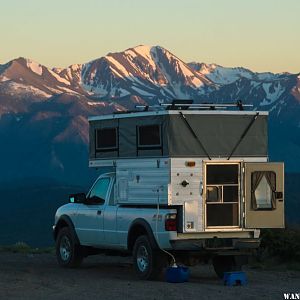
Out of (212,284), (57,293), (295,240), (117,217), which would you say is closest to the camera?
(57,293)

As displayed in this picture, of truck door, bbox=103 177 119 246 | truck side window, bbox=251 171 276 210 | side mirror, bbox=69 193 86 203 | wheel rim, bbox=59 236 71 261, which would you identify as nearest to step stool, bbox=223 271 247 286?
truck side window, bbox=251 171 276 210

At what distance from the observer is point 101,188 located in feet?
68.3

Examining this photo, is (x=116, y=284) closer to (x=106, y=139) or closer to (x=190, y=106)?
(x=106, y=139)

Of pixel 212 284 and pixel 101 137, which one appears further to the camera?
pixel 101 137

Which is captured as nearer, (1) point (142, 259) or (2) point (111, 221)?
(1) point (142, 259)

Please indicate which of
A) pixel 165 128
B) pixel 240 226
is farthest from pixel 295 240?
pixel 165 128

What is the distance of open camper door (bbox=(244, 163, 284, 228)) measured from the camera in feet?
62.5

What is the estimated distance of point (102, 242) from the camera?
67.2ft

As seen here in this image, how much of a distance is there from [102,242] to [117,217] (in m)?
0.81

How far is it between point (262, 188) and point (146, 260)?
236 centimetres

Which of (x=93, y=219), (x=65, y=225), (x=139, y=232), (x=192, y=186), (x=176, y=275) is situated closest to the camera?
(x=176, y=275)

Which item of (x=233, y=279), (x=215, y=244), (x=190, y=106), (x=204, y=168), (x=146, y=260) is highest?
(x=190, y=106)

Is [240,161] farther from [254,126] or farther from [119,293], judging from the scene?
[119,293]

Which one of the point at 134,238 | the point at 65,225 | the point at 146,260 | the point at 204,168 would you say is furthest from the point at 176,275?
the point at 65,225
